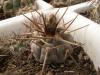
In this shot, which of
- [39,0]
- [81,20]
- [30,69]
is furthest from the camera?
[39,0]

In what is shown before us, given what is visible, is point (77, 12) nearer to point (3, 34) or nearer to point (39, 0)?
point (39, 0)

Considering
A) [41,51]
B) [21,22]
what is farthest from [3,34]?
[41,51]

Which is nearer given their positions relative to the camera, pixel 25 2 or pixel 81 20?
pixel 81 20

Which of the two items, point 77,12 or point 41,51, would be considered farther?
point 77,12

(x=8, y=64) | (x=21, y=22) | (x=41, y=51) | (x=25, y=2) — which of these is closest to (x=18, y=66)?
(x=8, y=64)

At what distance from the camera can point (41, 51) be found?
1.64 metres

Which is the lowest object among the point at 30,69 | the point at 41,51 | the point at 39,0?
the point at 30,69

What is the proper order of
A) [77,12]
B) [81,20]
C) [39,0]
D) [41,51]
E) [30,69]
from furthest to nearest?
1. [39,0]
2. [77,12]
3. [81,20]
4. [30,69]
5. [41,51]

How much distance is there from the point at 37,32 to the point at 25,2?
2.76 feet

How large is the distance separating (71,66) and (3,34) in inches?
19.2

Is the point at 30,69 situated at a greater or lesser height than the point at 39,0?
lesser

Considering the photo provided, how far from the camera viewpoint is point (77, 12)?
2164 millimetres

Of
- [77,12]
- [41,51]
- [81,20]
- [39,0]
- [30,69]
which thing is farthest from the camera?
[39,0]

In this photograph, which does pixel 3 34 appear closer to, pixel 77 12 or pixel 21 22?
pixel 21 22
